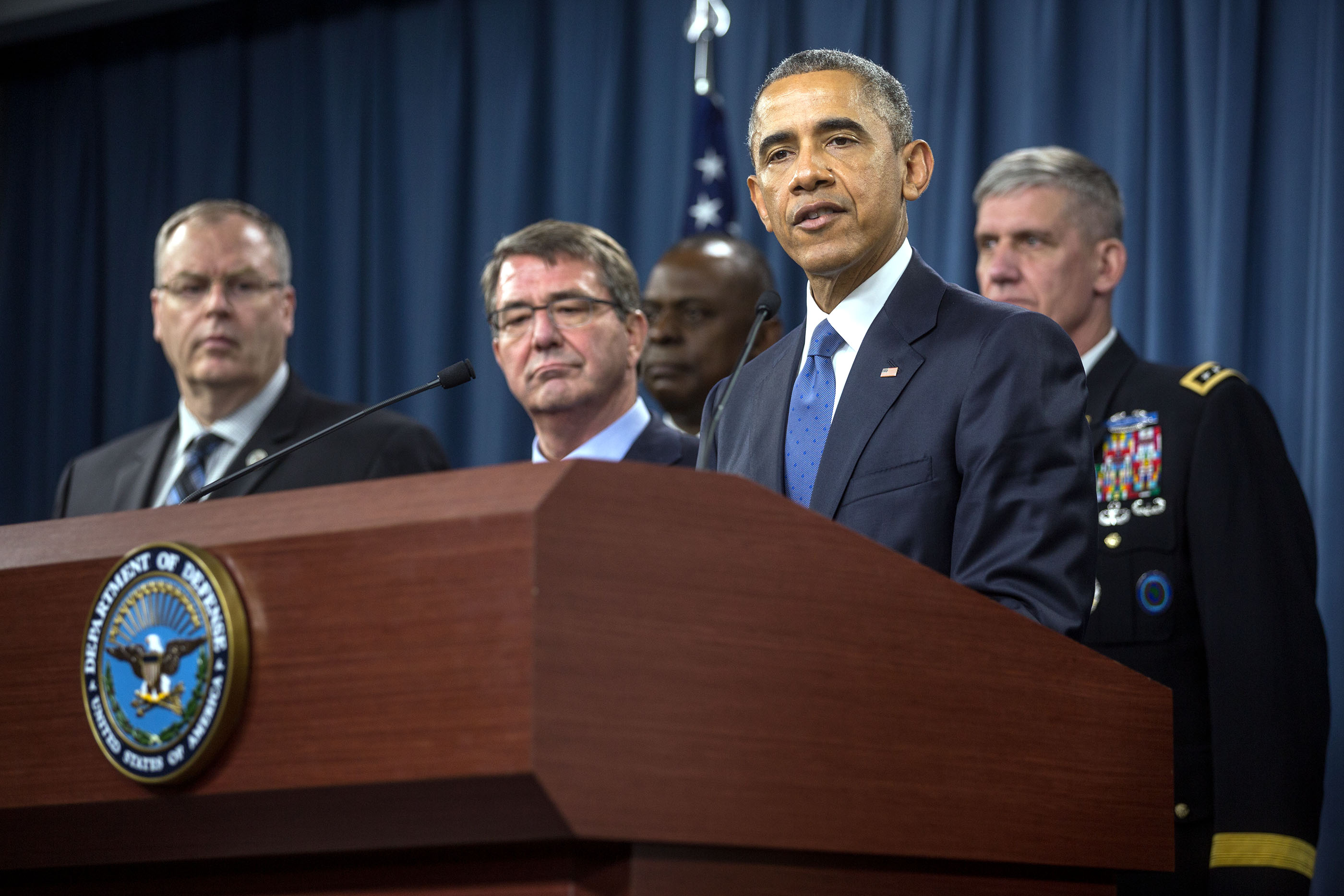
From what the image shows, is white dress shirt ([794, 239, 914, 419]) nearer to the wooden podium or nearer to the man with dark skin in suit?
the wooden podium

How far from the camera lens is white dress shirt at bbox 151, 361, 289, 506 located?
347 centimetres

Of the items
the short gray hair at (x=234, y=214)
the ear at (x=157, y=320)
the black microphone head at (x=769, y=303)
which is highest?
the short gray hair at (x=234, y=214)

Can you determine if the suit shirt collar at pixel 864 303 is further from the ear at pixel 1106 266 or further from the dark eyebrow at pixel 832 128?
the ear at pixel 1106 266

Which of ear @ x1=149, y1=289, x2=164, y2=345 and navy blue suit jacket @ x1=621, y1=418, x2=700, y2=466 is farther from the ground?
ear @ x1=149, y1=289, x2=164, y2=345

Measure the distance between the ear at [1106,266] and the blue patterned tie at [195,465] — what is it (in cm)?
188

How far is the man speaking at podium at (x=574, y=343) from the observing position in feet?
9.93

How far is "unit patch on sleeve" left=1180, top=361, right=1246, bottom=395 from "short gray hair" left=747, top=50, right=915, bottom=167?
1.04 metres

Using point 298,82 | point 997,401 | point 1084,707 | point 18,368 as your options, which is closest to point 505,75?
point 298,82

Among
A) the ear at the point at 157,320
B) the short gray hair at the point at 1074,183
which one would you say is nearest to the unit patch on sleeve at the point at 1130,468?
the short gray hair at the point at 1074,183

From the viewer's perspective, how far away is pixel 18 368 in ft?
19.1

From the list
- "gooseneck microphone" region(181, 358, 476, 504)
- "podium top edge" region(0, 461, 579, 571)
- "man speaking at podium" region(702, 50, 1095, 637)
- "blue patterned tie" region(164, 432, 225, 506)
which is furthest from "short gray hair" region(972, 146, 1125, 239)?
"podium top edge" region(0, 461, 579, 571)

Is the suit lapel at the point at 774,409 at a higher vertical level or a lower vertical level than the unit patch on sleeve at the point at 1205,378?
lower

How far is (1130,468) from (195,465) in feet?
6.41

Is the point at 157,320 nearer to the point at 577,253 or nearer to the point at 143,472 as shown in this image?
the point at 143,472
